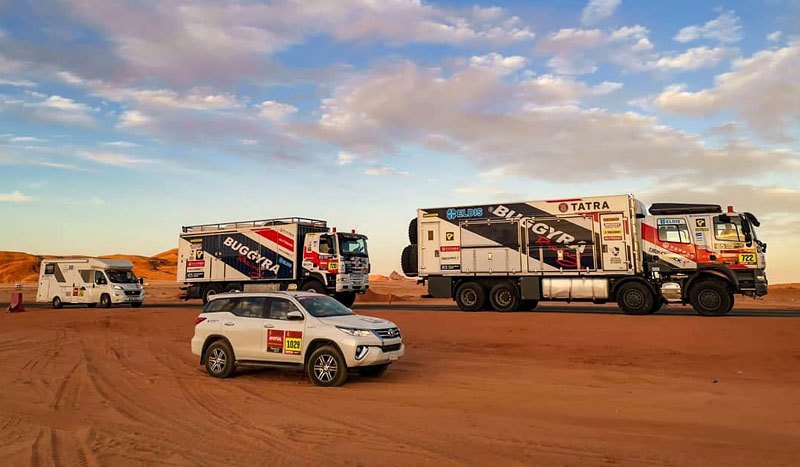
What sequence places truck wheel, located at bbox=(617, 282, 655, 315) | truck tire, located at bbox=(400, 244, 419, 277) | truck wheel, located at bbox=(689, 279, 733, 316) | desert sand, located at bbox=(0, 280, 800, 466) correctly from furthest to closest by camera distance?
1. truck tire, located at bbox=(400, 244, 419, 277)
2. truck wheel, located at bbox=(617, 282, 655, 315)
3. truck wheel, located at bbox=(689, 279, 733, 316)
4. desert sand, located at bbox=(0, 280, 800, 466)

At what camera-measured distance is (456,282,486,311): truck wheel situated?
2294 centimetres

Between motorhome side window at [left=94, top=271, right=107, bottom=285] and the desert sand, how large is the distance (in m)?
16.8

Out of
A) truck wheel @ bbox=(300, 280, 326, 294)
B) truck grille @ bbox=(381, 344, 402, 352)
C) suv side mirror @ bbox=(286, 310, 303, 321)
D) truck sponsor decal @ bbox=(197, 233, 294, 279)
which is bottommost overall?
truck grille @ bbox=(381, 344, 402, 352)

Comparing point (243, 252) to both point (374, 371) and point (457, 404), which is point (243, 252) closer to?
point (374, 371)

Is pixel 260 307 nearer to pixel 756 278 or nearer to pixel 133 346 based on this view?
pixel 133 346

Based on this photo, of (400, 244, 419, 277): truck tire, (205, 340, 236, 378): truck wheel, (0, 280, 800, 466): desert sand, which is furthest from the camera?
(400, 244, 419, 277): truck tire

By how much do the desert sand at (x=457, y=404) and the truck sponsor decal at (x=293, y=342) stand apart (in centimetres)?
70

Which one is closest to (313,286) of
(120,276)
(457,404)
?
(120,276)

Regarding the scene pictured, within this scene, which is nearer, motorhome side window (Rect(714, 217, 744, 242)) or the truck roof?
motorhome side window (Rect(714, 217, 744, 242))

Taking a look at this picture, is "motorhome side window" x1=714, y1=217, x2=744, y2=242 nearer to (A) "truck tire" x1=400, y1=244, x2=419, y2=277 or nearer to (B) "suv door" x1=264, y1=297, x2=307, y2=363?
(A) "truck tire" x1=400, y1=244, x2=419, y2=277

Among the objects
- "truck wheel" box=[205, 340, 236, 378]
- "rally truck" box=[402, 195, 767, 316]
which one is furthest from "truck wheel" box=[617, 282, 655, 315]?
"truck wheel" box=[205, 340, 236, 378]

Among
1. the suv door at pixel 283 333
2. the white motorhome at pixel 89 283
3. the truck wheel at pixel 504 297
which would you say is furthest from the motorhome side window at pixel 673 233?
the white motorhome at pixel 89 283

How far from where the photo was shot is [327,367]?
10.1m

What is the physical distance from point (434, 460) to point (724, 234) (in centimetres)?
1737
